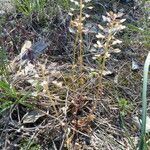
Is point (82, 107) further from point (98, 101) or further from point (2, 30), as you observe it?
point (2, 30)

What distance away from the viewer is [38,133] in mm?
2094

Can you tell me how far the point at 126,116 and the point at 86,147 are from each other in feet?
1.08

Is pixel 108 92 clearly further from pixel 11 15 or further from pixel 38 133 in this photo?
pixel 11 15

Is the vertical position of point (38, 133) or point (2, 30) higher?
point (2, 30)

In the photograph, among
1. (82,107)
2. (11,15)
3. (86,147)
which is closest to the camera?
(86,147)

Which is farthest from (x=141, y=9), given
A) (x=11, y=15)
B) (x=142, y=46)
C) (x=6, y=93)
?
(x=6, y=93)

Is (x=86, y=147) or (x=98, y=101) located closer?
(x=86, y=147)

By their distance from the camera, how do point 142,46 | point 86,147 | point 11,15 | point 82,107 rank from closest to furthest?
point 86,147
point 82,107
point 142,46
point 11,15

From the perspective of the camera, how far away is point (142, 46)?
2.74 metres

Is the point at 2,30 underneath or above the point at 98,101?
above

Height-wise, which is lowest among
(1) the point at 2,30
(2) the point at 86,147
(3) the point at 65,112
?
(2) the point at 86,147

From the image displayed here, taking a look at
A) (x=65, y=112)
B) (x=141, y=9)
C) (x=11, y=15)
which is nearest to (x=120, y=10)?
(x=141, y=9)

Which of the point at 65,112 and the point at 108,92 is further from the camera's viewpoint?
the point at 108,92

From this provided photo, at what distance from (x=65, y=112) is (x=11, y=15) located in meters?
1.10
